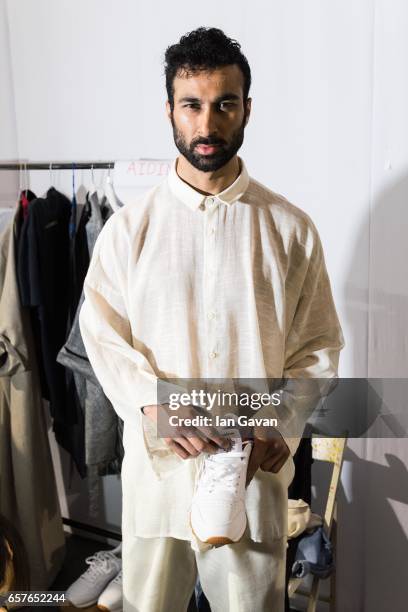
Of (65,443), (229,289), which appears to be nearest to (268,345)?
(229,289)

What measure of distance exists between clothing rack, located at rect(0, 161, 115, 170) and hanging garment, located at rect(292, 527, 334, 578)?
941 millimetres

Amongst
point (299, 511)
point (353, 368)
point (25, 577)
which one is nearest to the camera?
point (353, 368)

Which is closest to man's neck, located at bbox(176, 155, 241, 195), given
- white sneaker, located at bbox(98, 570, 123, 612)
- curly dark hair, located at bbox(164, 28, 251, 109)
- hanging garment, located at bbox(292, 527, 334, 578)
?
curly dark hair, located at bbox(164, 28, 251, 109)

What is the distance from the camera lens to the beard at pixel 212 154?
34.9 inches

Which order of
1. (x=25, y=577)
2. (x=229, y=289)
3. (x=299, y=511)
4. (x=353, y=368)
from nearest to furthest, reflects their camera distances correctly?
(x=229, y=289), (x=353, y=368), (x=299, y=511), (x=25, y=577)

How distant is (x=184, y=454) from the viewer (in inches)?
37.1

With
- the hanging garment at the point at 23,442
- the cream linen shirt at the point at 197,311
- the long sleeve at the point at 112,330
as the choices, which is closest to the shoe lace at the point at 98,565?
the hanging garment at the point at 23,442

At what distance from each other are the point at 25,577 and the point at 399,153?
56.5 inches

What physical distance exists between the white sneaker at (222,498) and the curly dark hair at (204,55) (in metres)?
0.59

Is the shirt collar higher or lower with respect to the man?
higher

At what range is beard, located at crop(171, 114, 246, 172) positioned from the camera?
0.89 meters

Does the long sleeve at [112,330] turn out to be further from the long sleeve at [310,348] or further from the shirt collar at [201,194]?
the long sleeve at [310,348]

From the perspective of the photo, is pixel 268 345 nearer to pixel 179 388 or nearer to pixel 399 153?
pixel 179 388

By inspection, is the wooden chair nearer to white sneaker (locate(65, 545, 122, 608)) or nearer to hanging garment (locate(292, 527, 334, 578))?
hanging garment (locate(292, 527, 334, 578))
